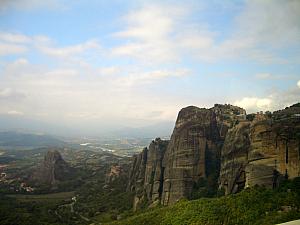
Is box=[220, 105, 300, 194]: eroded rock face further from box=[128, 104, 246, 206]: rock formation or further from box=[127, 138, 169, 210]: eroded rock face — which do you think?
box=[127, 138, 169, 210]: eroded rock face

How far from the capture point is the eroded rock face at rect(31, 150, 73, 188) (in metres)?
109

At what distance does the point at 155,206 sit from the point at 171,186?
14.5 ft

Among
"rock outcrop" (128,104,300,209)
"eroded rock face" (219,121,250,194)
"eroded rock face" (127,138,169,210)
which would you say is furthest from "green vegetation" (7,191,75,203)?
"eroded rock face" (219,121,250,194)

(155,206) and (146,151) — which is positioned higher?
(146,151)

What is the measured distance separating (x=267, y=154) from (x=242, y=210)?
9.65 m

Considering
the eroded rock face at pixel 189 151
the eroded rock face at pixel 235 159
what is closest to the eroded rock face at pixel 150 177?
the eroded rock face at pixel 189 151

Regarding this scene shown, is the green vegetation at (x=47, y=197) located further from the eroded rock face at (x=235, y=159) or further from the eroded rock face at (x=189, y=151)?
the eroded rock face at (x=235, y=159)

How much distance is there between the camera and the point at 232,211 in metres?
32.4

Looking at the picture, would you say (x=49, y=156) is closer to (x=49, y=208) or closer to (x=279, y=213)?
(x=49, y=208)

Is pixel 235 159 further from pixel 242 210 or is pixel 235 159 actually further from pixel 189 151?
pixel 242 210

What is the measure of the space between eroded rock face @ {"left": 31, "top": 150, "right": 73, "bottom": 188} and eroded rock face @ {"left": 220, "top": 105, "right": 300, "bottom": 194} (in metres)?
75.3

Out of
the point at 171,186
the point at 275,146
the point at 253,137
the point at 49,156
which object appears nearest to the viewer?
the point at 275,146

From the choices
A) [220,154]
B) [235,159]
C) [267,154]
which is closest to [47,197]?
[220,154]

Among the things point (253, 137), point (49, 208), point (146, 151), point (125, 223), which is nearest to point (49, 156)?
point (49, 208)
